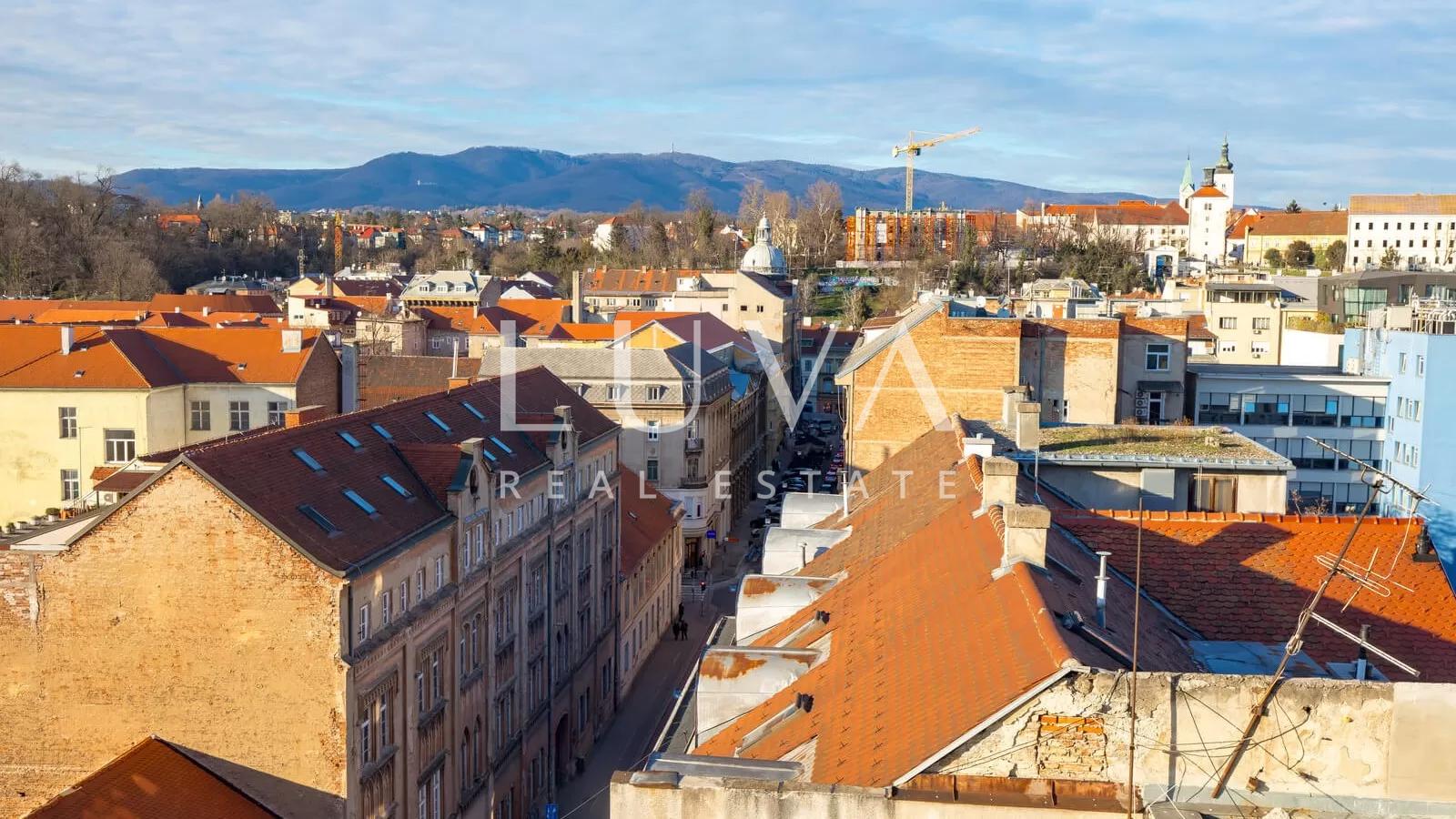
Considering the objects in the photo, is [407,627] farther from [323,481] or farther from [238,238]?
[238,238]

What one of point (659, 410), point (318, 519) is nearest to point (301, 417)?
point (318, 519)

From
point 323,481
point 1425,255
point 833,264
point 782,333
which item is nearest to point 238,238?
point 833,264

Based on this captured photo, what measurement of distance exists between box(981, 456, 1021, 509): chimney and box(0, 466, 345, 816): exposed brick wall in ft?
34.0

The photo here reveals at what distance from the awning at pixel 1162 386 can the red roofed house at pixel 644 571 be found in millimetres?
18089

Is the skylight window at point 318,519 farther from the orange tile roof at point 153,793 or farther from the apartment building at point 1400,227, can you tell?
the apartment building at point 1400,227

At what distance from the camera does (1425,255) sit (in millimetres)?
134500

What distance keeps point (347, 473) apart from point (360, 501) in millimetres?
1066

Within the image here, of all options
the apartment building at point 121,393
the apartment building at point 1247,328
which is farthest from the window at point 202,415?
the apartment building at point 1247,328

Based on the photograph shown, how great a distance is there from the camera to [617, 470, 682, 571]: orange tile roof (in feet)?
146

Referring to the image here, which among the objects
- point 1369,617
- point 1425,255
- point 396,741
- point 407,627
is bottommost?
point 396,741

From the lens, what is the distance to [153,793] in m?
20.3

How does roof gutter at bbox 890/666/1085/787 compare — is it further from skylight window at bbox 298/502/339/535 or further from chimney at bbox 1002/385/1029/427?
chimney at bbox 1002/385/1029/427

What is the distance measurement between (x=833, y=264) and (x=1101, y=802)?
150478 mm

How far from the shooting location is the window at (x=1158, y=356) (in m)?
44.8
